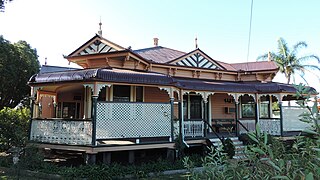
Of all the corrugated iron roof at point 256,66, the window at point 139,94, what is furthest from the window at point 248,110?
the window at point 139,94

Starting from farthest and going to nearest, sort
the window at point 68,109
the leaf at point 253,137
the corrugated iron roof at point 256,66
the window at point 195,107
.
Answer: the corrugated iron roof at point 256,66
the window at point 195,107
the window at point 68,109
the leaf at point 253,137

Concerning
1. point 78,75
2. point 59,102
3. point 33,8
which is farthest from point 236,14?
point 59,102

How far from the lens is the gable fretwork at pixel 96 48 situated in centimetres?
1365

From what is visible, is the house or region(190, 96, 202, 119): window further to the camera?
region(190, 96, 202, 119): window

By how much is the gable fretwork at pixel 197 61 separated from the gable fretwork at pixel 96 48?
4.28 meters

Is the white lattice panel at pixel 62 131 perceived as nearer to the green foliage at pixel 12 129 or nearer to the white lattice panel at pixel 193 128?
the green foliage at pixel 12 129

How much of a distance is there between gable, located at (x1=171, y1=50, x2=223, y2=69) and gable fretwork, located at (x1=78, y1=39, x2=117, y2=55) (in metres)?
4.21

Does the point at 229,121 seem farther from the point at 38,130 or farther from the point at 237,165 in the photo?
the point at 237,165

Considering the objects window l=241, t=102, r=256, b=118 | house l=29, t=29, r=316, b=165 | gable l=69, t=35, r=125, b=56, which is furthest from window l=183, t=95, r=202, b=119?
gable l=69, t=35, r=125, b=56

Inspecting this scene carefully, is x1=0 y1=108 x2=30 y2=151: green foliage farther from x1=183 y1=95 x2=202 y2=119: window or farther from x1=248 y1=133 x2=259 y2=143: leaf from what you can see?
x1=248 y1=133 x2=259 y2=143: leaf

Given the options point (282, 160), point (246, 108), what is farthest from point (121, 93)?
point (282, 160)

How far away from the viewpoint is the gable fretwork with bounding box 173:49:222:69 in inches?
629

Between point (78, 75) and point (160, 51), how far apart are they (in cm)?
857

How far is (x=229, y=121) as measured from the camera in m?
16.1
